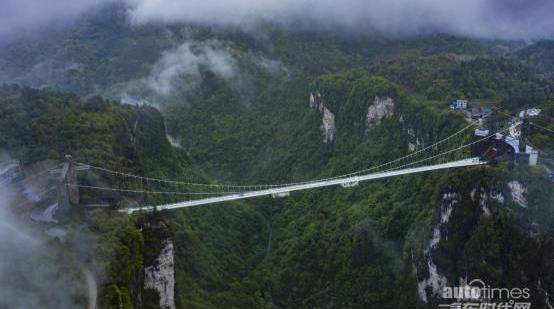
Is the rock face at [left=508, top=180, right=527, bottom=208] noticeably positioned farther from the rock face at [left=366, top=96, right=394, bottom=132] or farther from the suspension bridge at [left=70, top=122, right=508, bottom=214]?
the rock face at [left=366, top=96, right=394, bottom=132]

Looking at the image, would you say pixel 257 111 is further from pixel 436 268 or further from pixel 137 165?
pixel 436 268

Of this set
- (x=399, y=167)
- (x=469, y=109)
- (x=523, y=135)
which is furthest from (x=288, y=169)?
(x=523, y=135)

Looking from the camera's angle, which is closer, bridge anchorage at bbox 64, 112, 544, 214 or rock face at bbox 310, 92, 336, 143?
bridge anchorage at bbox 64, 112, 544, 214

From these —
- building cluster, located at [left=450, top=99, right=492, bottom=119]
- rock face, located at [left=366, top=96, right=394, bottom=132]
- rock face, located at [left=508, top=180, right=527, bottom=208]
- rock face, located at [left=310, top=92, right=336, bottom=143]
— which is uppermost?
rock face, located at [left=310, top=92, right=336, bottom=143]

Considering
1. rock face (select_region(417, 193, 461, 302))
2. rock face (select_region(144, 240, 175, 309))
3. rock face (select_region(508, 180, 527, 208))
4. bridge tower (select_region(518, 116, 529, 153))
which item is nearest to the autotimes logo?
rock face (select_region(417, 193, 461, 302))

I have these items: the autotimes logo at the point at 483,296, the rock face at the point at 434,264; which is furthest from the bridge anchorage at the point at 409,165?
the autotimes logo at the point at 483,296

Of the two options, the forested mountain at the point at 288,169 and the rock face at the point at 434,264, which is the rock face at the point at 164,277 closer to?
the forested mountain at the point at 288,169
